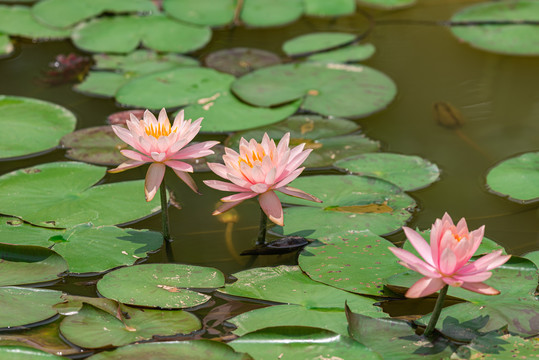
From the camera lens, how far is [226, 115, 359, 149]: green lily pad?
3.03m

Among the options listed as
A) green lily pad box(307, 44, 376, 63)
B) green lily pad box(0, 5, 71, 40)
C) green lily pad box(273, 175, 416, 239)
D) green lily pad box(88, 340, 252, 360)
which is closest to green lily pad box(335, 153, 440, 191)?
green lily pad box(273, 175, 416, 239)

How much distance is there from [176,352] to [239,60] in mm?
2407

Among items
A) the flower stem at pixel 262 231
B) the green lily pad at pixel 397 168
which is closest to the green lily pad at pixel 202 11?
the green lily pad at pixel 397 168

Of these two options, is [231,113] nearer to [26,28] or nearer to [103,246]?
[103,246]

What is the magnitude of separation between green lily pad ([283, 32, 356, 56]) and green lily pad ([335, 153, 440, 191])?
126 centimetres

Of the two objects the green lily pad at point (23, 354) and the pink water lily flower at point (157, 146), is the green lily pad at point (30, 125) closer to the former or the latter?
the pink water lily flower at point (157, 146)

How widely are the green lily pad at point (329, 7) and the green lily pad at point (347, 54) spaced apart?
2.06ft

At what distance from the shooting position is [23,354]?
1712 mm

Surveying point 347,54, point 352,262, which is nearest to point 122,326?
point 352,262

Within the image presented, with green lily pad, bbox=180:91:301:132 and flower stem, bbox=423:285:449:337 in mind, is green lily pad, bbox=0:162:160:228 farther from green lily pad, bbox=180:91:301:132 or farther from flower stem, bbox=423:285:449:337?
flower stem, bbox=423:285:449:337

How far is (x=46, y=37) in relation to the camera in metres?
4.13

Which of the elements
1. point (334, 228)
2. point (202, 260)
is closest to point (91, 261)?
point (202, 260)

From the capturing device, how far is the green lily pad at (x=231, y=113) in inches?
123

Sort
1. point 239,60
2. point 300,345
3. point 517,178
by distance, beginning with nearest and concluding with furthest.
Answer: point 300,345
point 517,178
point 239,60
